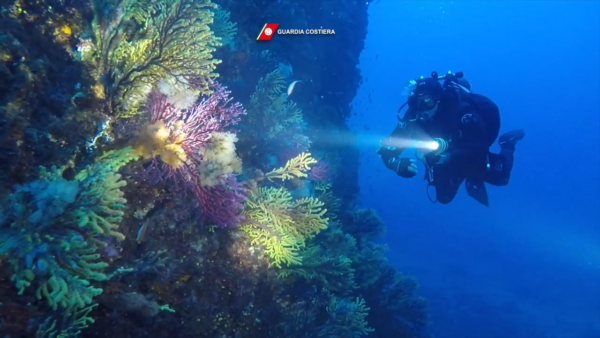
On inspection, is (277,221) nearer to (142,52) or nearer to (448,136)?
(142,52)

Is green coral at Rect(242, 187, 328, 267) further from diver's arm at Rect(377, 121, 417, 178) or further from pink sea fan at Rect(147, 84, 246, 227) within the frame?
diver's arm at Rect(377, 121, 417, 178)

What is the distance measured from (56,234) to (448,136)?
19.3ft

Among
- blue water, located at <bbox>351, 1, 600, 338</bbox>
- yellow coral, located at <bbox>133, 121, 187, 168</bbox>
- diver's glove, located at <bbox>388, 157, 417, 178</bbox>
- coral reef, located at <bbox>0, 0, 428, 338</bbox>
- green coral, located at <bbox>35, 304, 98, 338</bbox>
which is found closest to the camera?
coral reef, located at <bbox>0, 0, 428, 338</bbox>

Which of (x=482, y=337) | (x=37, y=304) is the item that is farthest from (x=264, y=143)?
(x=482, y=337)

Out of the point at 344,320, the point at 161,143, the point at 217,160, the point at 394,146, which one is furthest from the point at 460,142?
the point at 161,143

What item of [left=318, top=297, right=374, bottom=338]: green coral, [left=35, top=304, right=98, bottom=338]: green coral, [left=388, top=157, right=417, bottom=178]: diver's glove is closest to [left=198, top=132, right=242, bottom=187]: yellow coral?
[left=35, top=304, right=98, bottom=338]: green coral

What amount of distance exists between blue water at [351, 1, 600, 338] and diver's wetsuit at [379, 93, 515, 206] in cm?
659

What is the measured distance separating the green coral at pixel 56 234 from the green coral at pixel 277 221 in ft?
5.22

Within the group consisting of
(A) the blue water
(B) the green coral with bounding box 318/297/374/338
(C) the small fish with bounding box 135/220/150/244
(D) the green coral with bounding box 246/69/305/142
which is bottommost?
(C) the small fish with bounding box 135/220/150/244

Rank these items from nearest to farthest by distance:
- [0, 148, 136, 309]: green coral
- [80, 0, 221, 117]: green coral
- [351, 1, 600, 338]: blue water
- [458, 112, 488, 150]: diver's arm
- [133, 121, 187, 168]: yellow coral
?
[0, 148, 136, 309]: green coral < [133, 121, 187, 168]: yellow coral < [80, 0, 221, 117]: green coral < [458, 112, 488, 150]: diver's arm < [351, 1, 600, 338]: blue water

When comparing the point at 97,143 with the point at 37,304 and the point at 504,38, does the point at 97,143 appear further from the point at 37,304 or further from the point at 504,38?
the point at 504,38

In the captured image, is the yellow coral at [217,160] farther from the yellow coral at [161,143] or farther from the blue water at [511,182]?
the blue water at [511,182]

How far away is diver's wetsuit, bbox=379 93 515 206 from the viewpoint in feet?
19.7

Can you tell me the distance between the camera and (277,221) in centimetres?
356
